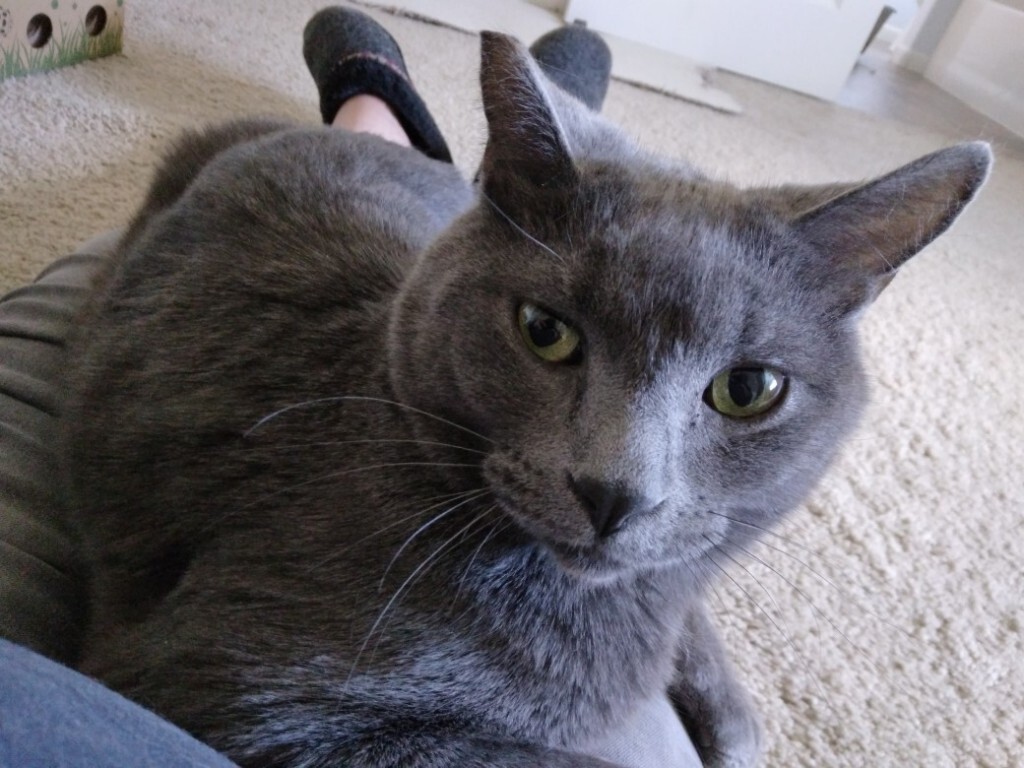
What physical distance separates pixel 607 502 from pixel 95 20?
170 cm

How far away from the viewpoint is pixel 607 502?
50cm

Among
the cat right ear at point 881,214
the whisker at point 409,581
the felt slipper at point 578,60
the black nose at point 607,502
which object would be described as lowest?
the felt slipper at point 578,60

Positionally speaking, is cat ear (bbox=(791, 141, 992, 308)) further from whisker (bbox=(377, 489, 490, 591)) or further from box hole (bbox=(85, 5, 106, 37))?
box hole (bbox=(85, 5, 106, 37))

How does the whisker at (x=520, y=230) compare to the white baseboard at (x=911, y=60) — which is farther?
the white baseboard at (x=911, y=60)

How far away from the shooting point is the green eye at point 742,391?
21.9 inches

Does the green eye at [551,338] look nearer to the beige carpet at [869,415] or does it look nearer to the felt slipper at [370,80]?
the beige carpet at [869,415]

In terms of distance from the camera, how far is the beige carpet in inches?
38.2

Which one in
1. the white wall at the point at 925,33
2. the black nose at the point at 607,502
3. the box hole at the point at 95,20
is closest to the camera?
the black nose at the point at 607,502

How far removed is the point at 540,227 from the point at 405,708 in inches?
13.6

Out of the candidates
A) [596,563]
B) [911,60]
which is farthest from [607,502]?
[911,60]

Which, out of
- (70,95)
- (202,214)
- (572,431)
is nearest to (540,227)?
(572,431)

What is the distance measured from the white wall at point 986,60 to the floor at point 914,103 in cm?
5

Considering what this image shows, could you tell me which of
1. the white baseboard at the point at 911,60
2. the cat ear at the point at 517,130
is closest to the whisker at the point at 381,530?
the cat ear at the point at 517,130

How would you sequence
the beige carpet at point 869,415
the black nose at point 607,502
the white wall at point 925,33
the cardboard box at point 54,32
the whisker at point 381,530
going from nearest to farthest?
1. the black nose at point 607,502
2. the whisker at point 381,530
3. the beige carpet at point 869,415
4. the cardboard box at point 54,32
5. the white wall at point 925,33
